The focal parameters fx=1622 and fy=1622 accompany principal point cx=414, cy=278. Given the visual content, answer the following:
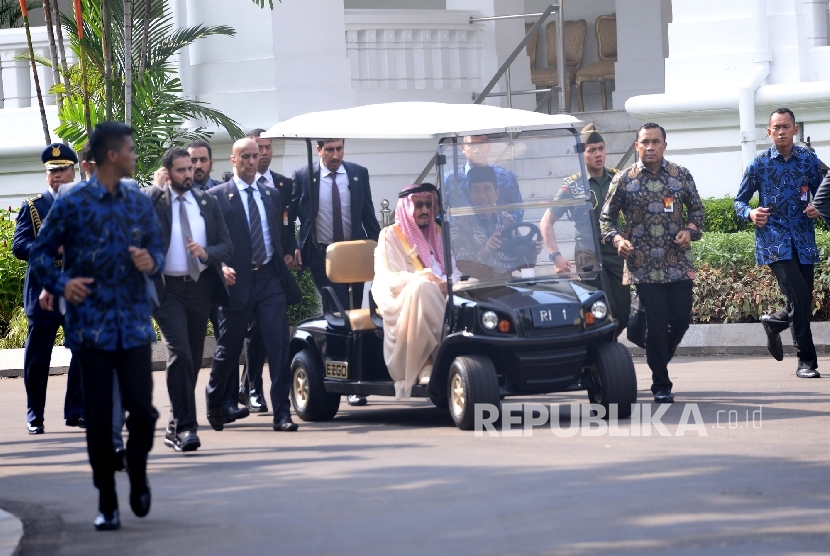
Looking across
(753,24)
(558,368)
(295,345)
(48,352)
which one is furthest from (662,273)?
(753,24)

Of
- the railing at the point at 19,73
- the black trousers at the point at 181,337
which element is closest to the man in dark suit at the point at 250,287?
the black trousers at the point at 181,337

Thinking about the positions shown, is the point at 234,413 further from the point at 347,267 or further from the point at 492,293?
the point at 492,293

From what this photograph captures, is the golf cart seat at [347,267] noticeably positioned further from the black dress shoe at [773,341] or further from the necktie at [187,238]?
the black dress shoe at [773,341]

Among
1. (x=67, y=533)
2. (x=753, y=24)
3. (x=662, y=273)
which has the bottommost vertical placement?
(x=67, y=533)

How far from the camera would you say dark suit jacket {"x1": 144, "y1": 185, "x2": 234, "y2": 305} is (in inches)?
378

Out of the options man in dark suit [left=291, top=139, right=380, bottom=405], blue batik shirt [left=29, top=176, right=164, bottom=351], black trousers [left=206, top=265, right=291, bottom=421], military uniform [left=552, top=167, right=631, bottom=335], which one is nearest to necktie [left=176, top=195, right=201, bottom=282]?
black trousers [left=206, top=265, right=291, bottom=421]

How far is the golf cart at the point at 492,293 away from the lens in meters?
9.76

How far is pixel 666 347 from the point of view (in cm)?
1095

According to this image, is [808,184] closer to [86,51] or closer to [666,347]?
[666,347]

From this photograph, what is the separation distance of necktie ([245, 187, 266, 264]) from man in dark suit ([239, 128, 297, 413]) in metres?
0.24

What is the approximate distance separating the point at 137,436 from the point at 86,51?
10.8 m

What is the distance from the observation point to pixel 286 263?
11320 millimetres

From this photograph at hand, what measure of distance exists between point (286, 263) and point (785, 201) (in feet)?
12.1

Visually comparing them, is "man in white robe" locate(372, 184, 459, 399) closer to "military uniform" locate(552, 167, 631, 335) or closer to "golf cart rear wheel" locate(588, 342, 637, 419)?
"golf cart rear wheel" locate(588, 342, 637, 419)
